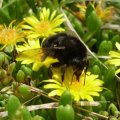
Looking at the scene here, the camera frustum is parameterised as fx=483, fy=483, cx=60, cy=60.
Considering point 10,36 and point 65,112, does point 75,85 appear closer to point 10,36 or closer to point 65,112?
Answer: point 65,112

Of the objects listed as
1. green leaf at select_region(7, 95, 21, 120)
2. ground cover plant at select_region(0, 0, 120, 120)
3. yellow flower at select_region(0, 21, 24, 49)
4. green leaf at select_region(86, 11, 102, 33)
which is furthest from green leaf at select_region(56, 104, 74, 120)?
green leaf at select_region(86, 11, 102, 33)

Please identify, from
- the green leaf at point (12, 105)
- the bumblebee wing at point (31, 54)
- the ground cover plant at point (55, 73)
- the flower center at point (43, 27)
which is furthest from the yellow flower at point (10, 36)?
the green leaf at point (12, 105)

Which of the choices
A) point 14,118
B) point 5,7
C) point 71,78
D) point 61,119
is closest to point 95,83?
point 71,78

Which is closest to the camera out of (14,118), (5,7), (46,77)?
(14,118)

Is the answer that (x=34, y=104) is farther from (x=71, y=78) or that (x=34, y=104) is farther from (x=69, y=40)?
(x=69, y=40)

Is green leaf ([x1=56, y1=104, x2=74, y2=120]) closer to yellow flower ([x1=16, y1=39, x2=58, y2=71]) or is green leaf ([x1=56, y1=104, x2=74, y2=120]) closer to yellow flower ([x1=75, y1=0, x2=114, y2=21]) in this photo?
yellow flower ([x1=16, y1=39, x2=58, y2=71])
